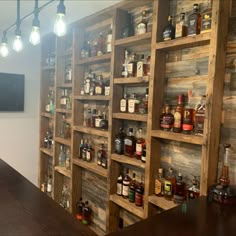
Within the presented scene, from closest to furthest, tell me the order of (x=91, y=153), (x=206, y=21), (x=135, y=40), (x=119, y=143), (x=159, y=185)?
(x=206, y=21)
(x=159, y=185)
(x=135, y=40)
(x=119, y=143)
(x=91, y=153)

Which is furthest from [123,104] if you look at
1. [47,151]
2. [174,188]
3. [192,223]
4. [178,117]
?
[47,151]

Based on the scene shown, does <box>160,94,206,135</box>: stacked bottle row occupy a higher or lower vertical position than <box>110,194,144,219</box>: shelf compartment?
higher

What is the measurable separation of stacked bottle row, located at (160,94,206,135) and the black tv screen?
2388 mm

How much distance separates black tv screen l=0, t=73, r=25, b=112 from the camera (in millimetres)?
3371

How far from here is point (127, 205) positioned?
2.12 metres

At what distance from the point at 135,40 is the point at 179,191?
4.03 ft

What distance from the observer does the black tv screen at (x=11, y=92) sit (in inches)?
133

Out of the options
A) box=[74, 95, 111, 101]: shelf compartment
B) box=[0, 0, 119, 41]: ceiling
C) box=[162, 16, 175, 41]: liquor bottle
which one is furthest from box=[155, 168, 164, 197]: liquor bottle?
box=[0, 0, 119, 41]: ceiling

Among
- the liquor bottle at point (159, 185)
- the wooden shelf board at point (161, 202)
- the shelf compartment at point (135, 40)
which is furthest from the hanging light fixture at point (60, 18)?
the wooden shelf board at point (161, 202)

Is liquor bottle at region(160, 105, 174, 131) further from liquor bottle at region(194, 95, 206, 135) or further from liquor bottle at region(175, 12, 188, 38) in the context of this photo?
liquor bottle at region(175, 12, 188, 38)

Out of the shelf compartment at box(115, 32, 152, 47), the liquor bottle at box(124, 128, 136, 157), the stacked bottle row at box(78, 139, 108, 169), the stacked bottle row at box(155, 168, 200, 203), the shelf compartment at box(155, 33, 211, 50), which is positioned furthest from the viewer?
the stacked bottle row at box(78, 139, 108, 169)

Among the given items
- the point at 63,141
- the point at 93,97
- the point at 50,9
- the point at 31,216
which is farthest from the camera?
the point at 63,141

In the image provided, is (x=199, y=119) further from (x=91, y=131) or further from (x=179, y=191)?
(x=91, y=131)

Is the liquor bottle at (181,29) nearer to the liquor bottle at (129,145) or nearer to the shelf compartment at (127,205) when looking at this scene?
the liquor bottle at (129,145)
